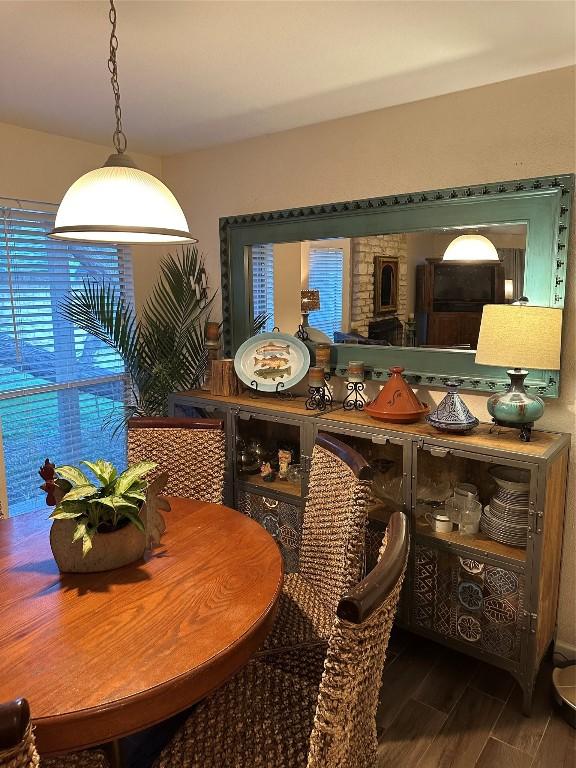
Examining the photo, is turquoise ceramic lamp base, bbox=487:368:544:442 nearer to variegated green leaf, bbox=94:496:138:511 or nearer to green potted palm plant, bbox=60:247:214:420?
variegated green leaf, bbox=94:496:138:511

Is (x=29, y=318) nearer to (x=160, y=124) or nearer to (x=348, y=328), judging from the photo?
(x=160, y=124)

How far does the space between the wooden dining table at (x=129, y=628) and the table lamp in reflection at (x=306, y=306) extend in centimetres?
138

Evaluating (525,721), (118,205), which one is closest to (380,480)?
(525,721)

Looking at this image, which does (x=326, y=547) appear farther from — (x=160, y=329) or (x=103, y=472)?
(x=160, y=329)

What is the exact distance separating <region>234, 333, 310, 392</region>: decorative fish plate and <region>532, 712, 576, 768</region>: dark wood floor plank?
177 cm

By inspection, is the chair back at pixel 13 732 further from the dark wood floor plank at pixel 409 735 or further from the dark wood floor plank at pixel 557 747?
the dark wood floor plank at pixel 557 747

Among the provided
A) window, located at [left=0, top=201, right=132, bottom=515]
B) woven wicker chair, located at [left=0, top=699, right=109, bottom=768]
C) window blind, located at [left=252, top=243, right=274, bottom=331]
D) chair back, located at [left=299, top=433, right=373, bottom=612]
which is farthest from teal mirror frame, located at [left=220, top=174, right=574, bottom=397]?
woven wicker chair, located at [left=0, top=699, right=109, bottom=768]

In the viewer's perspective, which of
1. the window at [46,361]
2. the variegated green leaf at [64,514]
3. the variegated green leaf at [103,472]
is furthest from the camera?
the window at [46,361]

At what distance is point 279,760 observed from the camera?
1.27 meters

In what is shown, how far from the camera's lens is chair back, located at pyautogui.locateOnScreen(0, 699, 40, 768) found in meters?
0.76

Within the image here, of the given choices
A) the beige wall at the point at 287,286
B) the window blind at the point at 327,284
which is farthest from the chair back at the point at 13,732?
the beige wall at the point at 287,286

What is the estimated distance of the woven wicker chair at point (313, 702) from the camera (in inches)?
41.6

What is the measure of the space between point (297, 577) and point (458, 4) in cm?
192

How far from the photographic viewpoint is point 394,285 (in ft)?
8.54
